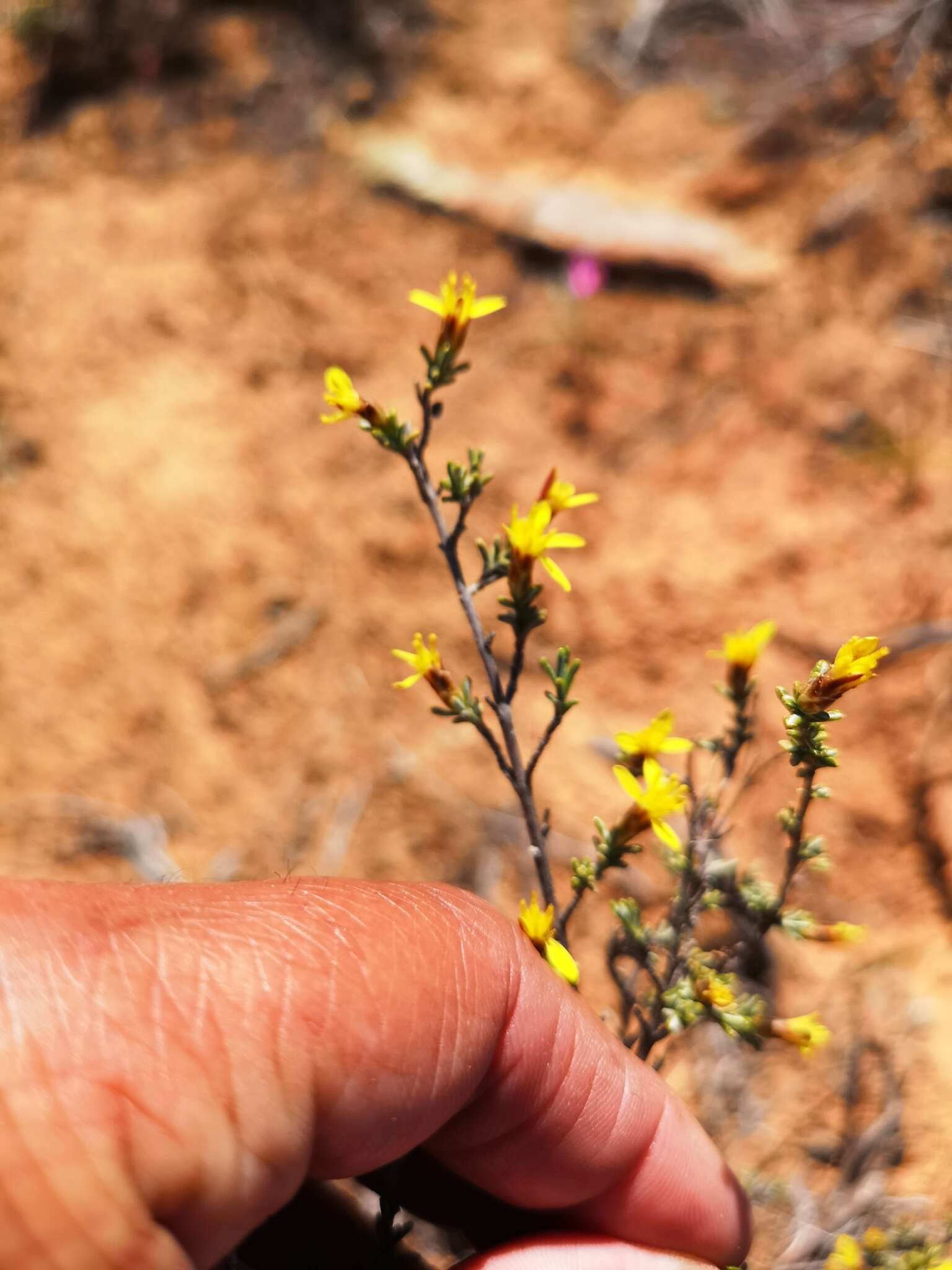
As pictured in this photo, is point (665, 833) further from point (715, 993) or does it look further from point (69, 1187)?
point (69, 1187)

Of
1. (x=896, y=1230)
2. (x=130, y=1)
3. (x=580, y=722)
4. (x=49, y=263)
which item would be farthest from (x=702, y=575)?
(x=130, y=1)

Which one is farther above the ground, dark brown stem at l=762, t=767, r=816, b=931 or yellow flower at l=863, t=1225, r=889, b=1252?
dark brown stem at l=762, t=767, r=816, b=931

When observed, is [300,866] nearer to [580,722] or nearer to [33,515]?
[580,722]

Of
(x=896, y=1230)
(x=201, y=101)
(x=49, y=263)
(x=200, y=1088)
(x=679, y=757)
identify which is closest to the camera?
(x=200, y=1088)

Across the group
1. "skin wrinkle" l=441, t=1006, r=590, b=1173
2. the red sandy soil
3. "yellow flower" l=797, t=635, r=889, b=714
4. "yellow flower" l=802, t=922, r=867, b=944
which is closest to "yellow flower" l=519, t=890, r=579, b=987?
"skin wrinkle" l=441, t=1006, r=590, b=1173

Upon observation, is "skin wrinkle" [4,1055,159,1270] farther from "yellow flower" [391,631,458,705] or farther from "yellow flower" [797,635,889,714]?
"yellow flower" [797,635,889,714]

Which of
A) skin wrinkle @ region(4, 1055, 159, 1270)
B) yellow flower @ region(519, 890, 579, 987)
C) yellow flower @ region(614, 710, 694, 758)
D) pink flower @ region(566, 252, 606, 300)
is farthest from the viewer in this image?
pink flower @ region(566, 252, 606, 300)
